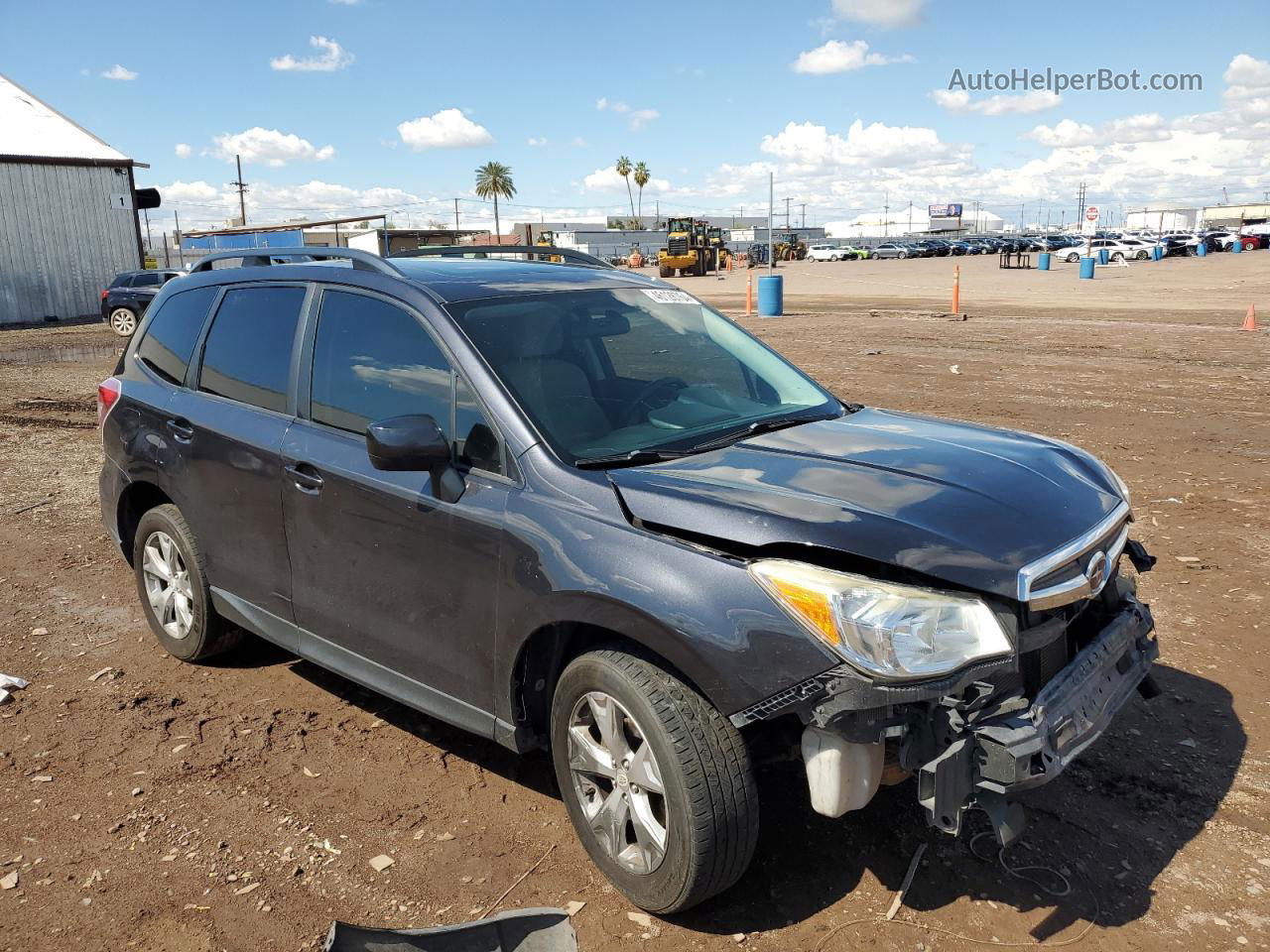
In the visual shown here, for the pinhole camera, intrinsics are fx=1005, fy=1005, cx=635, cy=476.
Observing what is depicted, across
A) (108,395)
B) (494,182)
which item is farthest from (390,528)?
(494,182)

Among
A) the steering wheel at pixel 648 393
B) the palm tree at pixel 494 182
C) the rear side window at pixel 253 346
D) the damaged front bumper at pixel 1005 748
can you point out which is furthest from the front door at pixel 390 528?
the palm tree at pixel 494 182

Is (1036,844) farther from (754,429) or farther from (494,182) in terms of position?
(494,182)

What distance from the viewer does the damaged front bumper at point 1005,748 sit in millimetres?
2516

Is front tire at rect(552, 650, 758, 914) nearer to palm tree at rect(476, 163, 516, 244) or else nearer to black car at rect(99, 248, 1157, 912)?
black car at rect(99, 248, 1157, 912)

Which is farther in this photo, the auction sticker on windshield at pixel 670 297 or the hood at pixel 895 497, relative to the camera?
the auction sticker on windshield at pixel 670 297

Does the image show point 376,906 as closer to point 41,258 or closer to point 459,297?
point 459,297

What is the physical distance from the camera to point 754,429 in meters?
3.60

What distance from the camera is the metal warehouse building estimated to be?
104 ft

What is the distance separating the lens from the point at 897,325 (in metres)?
21.5

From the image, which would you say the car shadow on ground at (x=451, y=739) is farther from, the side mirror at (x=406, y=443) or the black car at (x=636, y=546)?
the side mirror at (x=406, y=443)

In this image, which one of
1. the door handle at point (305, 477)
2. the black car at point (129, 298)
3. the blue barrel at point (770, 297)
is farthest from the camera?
the blue barrel at point (770, 297)

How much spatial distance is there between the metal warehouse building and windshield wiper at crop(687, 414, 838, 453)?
Result: 114ft

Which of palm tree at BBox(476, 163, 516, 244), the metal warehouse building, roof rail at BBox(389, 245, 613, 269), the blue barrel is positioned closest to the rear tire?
roof rail at BBox(389, 245, 613, 269)

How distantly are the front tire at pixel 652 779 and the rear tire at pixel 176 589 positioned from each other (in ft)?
7.35
